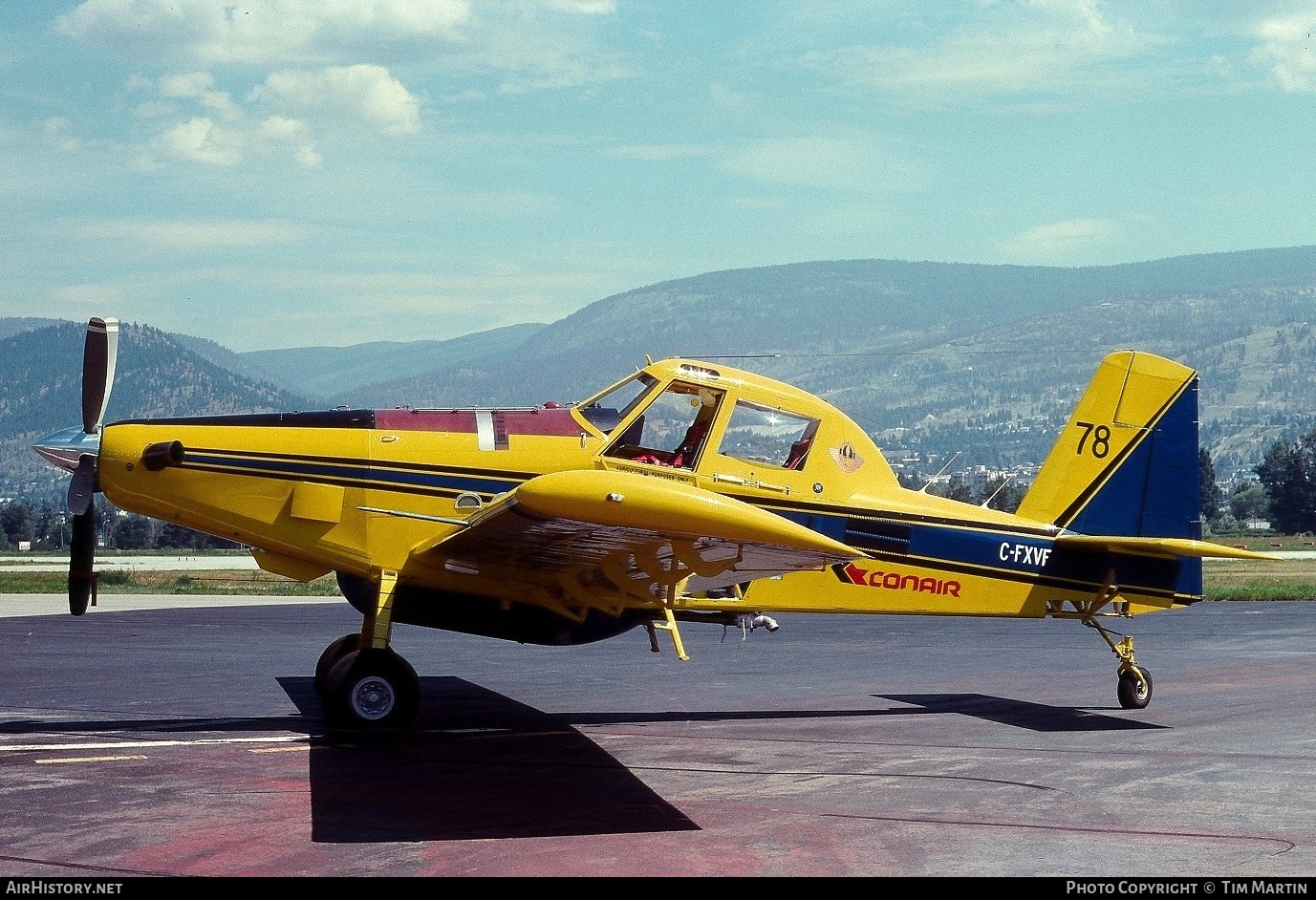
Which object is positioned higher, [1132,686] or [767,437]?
[767,437]

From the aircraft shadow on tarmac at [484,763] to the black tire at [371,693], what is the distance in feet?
0.61

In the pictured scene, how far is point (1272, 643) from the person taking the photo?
65.1 feet

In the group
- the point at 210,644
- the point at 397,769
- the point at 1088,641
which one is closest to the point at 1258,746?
the point at 397,769

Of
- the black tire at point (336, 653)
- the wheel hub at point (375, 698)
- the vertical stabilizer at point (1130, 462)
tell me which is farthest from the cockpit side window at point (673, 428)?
the vertical stabilizer at point (1130, 462)

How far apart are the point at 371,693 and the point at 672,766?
2.60 metres

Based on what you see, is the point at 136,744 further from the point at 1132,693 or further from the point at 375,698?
the point at 1132,693

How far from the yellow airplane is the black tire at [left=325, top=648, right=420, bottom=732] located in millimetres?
17

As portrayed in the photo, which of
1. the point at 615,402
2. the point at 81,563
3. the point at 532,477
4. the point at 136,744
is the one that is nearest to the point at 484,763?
the point at 532,477

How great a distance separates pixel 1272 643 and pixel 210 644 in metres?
15.1

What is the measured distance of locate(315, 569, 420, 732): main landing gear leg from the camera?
A: 36.5 ft

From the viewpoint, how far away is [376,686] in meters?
11.2

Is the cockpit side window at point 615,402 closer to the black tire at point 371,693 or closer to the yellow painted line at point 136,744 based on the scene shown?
the black tire at point 371,693

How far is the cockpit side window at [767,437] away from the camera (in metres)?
12.0
